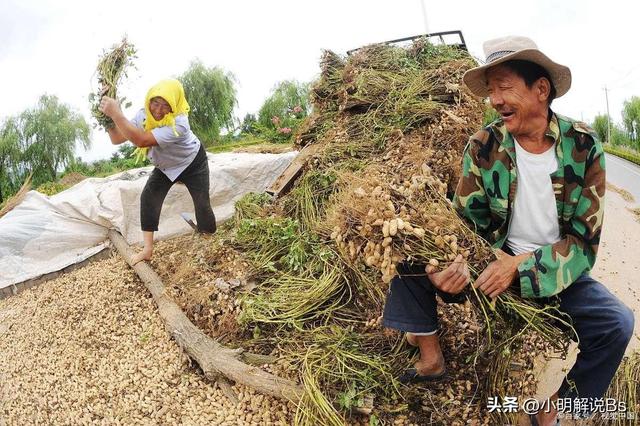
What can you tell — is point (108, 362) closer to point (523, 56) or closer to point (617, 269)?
point (523, 56)

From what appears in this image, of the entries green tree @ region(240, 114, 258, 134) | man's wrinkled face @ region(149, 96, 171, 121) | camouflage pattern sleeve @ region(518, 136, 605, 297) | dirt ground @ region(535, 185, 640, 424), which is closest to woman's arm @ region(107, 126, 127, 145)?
man's wrinkled face @ region(149, 96, 171, 121)

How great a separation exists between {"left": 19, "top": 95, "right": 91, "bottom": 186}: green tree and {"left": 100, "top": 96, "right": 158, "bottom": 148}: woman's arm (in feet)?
54.2

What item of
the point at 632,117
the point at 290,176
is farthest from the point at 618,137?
the point at 290,176

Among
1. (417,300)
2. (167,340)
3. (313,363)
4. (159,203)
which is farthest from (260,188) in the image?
(417,300)

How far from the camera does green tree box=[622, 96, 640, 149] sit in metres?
29.3

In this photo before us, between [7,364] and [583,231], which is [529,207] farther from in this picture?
[7,364]

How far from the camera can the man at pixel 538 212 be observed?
1.77 metres

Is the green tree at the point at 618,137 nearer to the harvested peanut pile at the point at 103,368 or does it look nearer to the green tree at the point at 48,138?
the green tree at the point at 48,138

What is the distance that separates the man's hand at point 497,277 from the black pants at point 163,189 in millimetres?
2811

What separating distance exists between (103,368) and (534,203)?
2.68 metres

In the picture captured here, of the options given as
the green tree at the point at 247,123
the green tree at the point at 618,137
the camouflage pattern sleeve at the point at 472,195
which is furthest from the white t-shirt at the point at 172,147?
the green tree at the point at 618,137

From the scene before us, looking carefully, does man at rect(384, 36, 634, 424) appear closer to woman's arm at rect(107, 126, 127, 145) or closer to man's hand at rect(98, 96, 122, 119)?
man's hand at rect(98, 96, 122, 119)

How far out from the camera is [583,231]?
1.81m

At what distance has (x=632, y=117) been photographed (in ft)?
98.8
